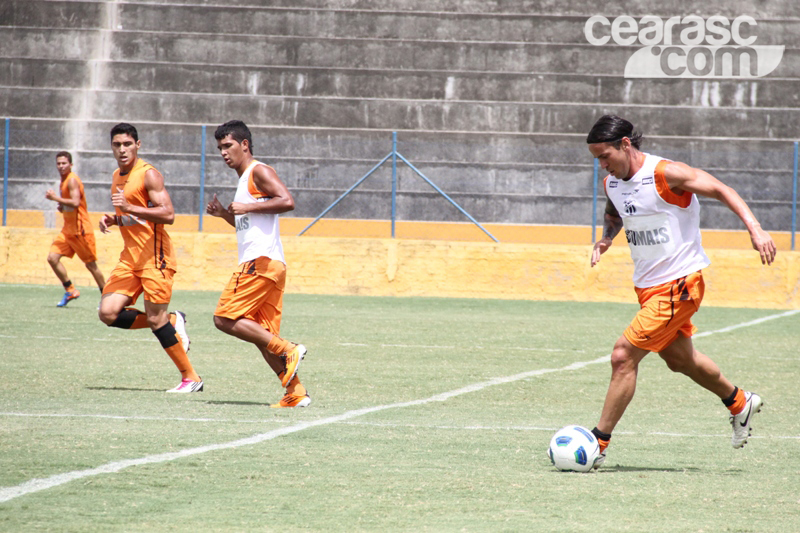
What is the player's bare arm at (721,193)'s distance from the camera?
5.46m

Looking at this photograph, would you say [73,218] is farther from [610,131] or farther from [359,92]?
[610,131]

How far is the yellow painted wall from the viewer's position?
17.5 m

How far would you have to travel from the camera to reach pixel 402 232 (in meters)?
19.8

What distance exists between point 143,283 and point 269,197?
56.1 inches

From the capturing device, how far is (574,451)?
5578 millimetres

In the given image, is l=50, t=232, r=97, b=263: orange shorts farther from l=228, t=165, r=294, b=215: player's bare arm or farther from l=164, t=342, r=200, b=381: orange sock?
l=228, t=165, r=294, b=215: player's bare arm

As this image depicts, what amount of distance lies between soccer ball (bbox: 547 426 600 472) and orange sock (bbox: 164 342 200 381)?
11.6 feet

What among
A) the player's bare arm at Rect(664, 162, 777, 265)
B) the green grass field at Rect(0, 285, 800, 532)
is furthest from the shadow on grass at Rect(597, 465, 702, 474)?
the player's bare arm at Rect(664, 162, 777, 265)

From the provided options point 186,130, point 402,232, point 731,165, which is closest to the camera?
point 731,165

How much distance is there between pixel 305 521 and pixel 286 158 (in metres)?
16.0

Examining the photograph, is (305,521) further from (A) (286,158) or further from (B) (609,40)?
(B) (609,40)

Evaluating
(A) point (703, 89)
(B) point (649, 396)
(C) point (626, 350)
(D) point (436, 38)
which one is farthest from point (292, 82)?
(C) point (626, 350)

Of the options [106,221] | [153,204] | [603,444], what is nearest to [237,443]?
[603,444]

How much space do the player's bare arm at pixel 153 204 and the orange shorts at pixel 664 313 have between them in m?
3.83
